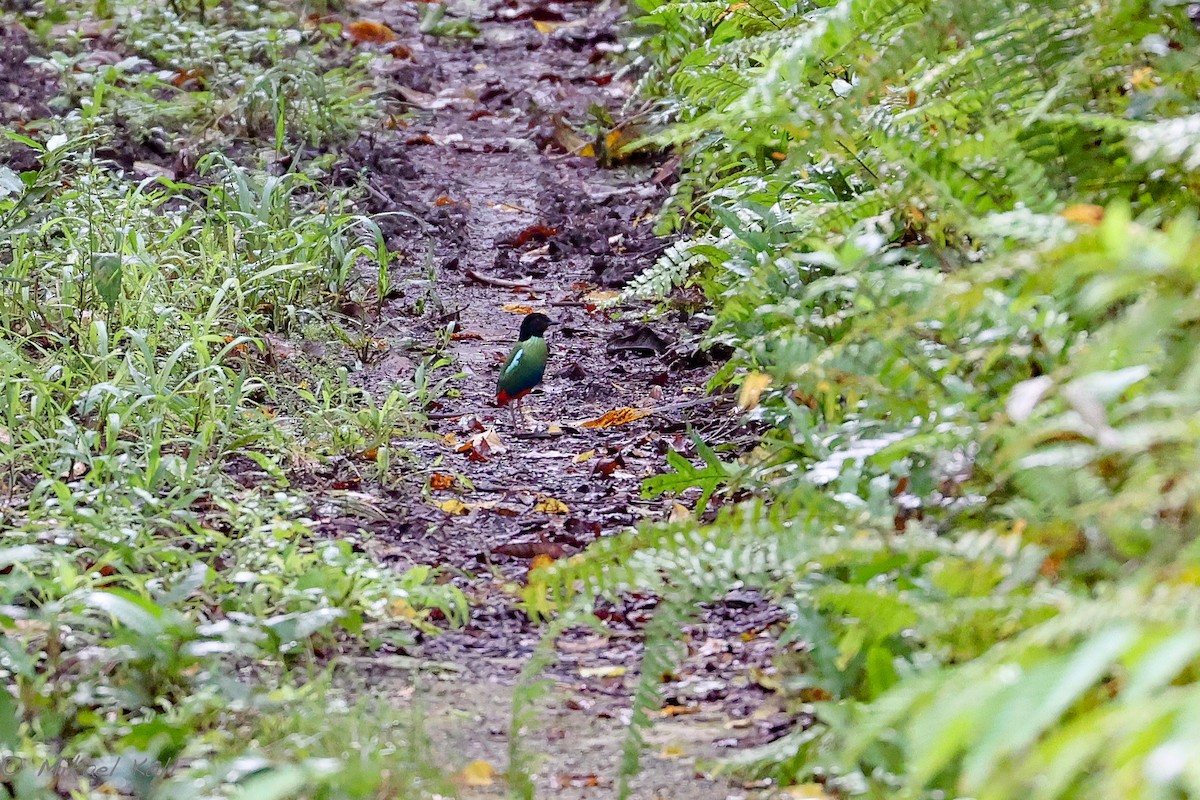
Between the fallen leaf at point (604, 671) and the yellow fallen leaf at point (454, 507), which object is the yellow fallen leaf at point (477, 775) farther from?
the yellow fallen leaf at point (454, 507)

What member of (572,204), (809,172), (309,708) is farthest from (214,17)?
(309,708)

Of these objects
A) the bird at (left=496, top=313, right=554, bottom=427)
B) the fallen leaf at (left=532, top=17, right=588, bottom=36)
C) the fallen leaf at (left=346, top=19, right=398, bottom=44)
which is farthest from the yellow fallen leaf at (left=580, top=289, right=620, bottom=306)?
the fallen leaf at (left=532, top=17, right=588, bottom=36)

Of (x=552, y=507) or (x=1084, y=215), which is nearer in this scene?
(x=1084, y=215)

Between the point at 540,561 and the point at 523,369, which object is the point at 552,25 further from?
the point at 540,561

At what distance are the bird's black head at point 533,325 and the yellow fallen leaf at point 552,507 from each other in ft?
2.72

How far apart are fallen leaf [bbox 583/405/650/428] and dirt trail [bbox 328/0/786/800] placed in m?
0.03

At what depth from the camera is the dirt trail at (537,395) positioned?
2.42 meters

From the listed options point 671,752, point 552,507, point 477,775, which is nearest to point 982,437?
point 671,752

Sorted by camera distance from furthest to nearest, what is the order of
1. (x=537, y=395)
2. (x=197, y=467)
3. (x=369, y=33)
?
(x=369, y=33) → (x=537, y=395) → (x=197, y=467)

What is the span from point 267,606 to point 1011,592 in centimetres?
153

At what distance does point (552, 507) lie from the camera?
336cm

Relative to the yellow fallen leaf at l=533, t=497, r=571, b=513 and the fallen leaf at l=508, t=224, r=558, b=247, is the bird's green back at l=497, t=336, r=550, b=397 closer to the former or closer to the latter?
the yellow fallen leaf at l=533, t=497, r=571, b=513

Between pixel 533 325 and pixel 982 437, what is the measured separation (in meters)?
2.33

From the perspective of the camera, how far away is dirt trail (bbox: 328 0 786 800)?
2.42 meters
